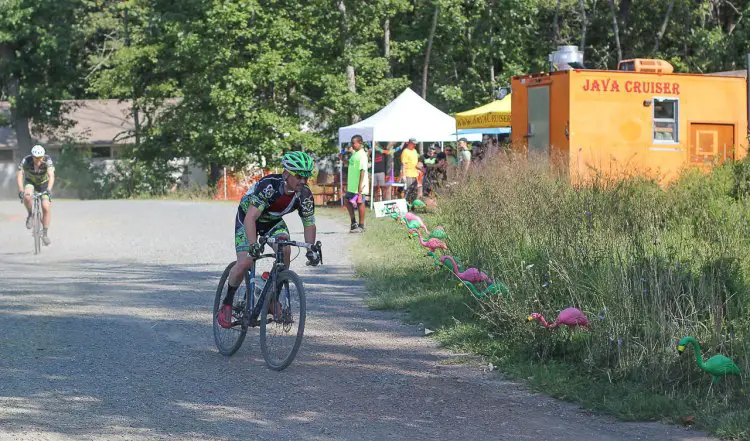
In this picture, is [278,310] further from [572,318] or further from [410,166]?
[410,166]

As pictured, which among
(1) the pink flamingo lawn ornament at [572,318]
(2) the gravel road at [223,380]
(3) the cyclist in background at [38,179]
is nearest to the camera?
(2) the gravel road at [223,380]

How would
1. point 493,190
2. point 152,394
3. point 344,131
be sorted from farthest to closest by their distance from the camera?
1. point 344,131
2. point 493,190
3. point 152,394

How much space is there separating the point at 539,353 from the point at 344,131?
→ 2244cm

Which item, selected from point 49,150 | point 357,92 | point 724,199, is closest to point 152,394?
point 724,199

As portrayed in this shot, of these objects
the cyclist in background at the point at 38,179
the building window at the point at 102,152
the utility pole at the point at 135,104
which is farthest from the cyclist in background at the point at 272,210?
the building window at the point at 102,152

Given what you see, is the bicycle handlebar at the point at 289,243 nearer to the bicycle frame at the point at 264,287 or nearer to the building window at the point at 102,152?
the bicycle frame at the point at 264,287

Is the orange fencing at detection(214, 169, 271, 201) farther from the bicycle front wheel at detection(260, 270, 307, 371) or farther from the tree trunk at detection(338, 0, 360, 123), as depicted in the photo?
the bicycle front wheel at detection(260, 270, 307, 371)

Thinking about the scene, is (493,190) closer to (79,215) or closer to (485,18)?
(79,215)

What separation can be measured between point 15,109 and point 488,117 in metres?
32.4

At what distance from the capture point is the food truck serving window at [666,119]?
20.1m

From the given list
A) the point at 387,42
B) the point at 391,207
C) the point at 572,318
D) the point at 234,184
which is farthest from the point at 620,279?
the point at 234,184

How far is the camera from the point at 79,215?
1070 inches

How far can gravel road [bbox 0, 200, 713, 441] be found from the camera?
20.2 feet

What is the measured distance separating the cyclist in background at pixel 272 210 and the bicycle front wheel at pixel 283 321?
20 centimetres
